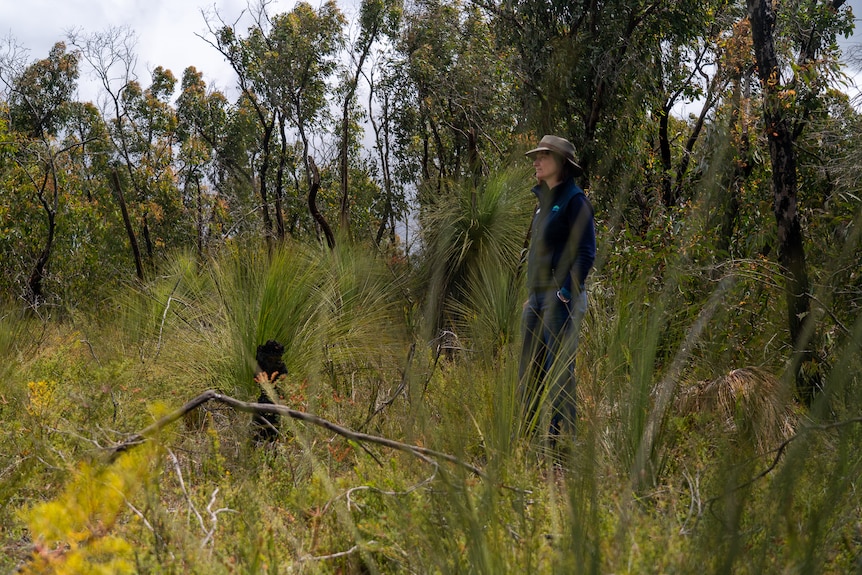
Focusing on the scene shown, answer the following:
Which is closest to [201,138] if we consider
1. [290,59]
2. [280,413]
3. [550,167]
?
[290,59]

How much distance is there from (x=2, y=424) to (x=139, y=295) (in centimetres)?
414

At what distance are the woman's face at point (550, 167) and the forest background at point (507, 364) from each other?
0.71 metres

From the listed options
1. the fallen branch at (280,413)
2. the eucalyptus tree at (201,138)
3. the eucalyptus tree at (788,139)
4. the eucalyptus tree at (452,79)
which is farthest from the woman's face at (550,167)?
the eucalyptus tree at (201,138)

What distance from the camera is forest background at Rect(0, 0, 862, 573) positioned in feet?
5.18

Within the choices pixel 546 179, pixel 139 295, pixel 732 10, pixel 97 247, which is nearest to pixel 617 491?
pixel 546 179

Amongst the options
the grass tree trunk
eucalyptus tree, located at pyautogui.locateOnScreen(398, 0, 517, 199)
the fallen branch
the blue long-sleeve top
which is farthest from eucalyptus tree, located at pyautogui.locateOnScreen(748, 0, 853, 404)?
eucalyptus tree, located at pyautogui.locateOnScreen(398, 0, 517, 199)

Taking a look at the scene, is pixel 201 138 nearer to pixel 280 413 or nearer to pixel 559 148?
pixel 559 148

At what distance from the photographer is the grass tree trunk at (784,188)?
4.05 metres

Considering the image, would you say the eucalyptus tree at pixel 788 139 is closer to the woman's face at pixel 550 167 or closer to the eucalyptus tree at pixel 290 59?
the woman's face at pixel 550 167

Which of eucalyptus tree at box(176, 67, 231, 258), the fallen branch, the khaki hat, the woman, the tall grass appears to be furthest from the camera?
eucalyptus tree at box(176, 67, 231, 258)

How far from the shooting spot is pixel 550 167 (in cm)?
403

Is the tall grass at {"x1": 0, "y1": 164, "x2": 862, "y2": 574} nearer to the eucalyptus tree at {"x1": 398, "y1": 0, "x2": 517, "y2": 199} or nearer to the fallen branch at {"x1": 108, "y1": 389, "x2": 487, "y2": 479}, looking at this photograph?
the fallen branch at {"x1": 108, "y1": 389, "x2": 487, "y2": 479}

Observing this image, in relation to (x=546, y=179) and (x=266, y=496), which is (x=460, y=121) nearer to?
(x=546, y=179)

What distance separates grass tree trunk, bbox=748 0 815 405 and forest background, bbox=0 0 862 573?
2 cm
